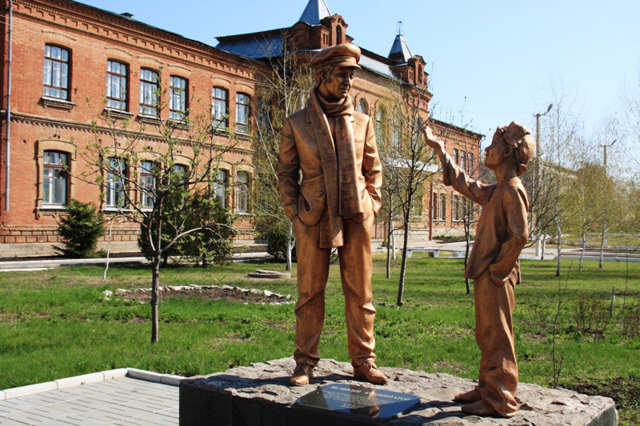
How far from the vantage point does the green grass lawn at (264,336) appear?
6836mm

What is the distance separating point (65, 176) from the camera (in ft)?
78.2

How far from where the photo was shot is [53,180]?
23.4 m

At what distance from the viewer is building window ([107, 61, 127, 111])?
84.5 feet

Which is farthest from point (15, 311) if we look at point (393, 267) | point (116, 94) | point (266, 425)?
point (116, 94)

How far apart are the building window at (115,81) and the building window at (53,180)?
3431mm

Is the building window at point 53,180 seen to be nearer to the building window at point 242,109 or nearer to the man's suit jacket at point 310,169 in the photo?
the building window at point 242,109

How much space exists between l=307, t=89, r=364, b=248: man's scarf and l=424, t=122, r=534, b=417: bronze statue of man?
1082mm

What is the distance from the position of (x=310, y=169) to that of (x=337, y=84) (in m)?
0.70

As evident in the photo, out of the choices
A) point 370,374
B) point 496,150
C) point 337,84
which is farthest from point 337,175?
point 370,374

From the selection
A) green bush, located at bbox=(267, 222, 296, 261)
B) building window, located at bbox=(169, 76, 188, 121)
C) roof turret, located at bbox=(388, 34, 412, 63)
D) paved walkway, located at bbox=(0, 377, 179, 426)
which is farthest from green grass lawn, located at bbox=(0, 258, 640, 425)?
roof turret, located at bbox=(388, 34, 412, 63)

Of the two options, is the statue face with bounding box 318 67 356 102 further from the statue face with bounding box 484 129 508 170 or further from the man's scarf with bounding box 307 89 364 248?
the statue face with bounding box 484 129 508 170

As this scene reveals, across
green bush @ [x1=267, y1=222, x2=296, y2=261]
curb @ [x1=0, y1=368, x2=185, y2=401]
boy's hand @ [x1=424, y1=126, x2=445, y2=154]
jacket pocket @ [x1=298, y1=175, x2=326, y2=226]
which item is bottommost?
curb @ [x1=0, y1=368, x2=185, y2=401]

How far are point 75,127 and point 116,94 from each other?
2787mm

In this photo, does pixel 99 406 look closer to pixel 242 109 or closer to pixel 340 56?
pixel 340 56
